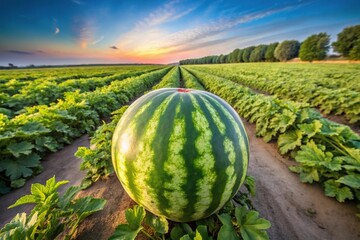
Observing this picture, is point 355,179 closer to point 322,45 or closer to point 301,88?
point 301,88

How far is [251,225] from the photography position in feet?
4.99

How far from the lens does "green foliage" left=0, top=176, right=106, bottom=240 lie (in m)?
1.42

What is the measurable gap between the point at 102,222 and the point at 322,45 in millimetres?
69418

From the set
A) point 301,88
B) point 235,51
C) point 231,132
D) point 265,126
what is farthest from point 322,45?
point 231,132

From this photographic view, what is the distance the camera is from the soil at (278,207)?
207cm

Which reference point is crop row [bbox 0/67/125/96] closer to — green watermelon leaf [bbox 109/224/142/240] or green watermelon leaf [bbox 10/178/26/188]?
green watermelon leaf [bbox 10/178/26/188]

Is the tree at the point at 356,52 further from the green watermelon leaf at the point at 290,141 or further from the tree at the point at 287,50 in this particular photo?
the green watermelon leaf at the point at 290,141

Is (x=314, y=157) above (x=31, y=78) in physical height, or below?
above

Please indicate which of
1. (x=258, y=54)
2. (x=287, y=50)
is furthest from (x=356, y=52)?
(x=258, y=54)

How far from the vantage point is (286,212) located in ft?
8.52

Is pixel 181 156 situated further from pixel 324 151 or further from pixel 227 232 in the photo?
pixel 324 151

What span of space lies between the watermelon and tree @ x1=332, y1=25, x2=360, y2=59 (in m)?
61.9

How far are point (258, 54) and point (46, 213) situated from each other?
8685 cm

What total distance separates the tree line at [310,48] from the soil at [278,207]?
58.1 m
